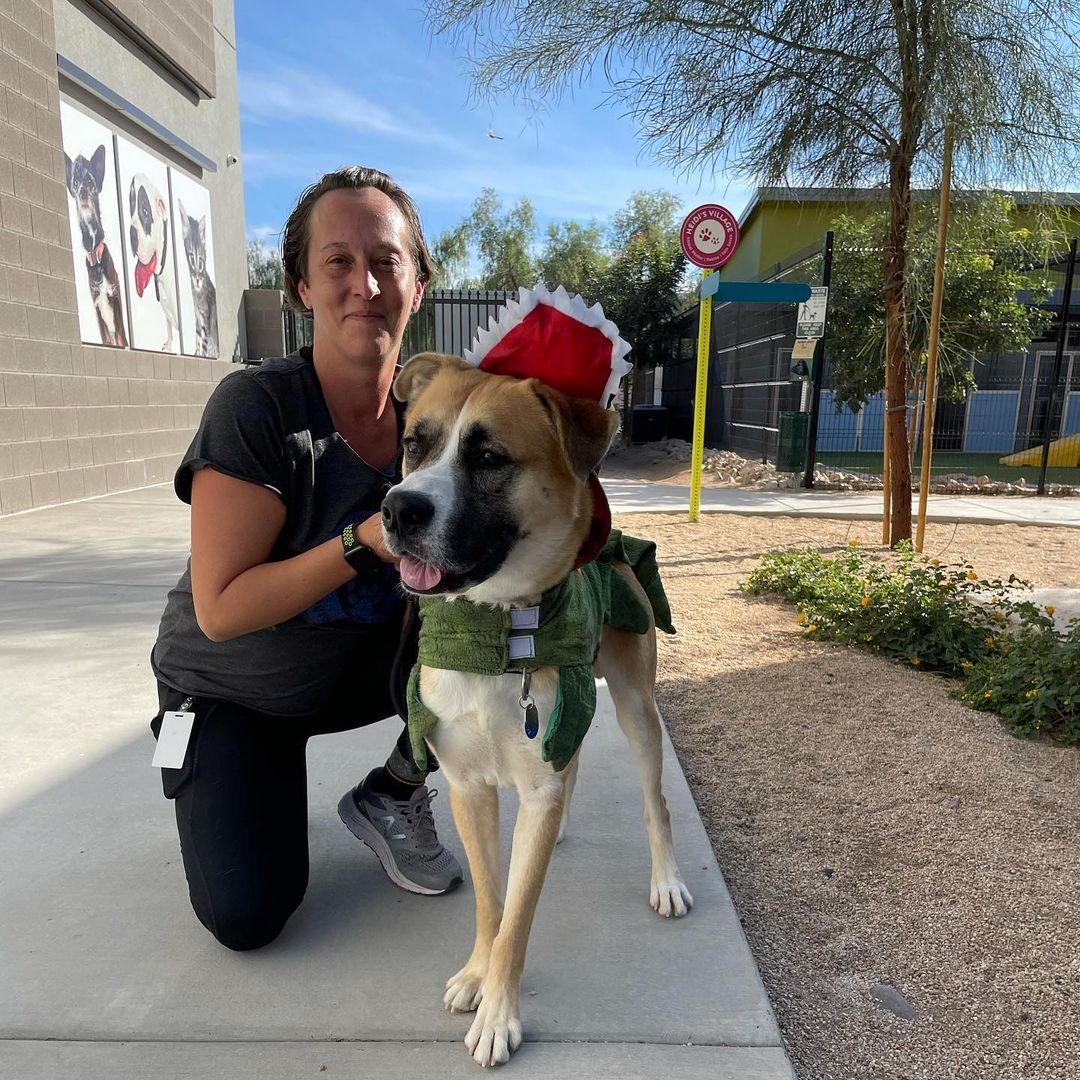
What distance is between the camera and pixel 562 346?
6.44 ft

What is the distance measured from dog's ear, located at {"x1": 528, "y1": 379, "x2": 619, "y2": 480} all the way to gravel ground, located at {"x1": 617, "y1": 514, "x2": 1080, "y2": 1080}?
1391 millimetres

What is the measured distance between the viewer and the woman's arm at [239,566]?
205 centimetres

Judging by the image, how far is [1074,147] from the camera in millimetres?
5691

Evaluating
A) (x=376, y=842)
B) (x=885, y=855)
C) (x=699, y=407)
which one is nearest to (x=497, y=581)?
(x=376, y=842)

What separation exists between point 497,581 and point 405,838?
3.29 ft

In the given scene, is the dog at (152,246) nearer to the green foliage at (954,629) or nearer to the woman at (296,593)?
the green foliage at (954,629)

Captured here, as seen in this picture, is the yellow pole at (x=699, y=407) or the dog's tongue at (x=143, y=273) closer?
the yellow pole at (x=699, y=407)

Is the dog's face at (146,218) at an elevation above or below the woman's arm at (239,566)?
above

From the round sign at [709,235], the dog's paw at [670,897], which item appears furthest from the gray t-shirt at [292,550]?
the round sign at [709,235]

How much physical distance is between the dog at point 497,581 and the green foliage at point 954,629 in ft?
8.18

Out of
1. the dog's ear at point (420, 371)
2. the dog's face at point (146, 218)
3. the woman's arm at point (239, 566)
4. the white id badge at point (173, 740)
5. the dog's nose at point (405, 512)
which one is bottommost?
the white id badge at point (173, 740)

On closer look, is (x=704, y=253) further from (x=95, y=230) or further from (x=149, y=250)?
(x=149, y=250)

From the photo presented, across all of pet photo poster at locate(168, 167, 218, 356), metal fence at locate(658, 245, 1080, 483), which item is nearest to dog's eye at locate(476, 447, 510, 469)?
pet photo poster at locate(168, 167, 218, 356)

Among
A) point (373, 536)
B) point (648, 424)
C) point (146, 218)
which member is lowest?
point (648, 424)
